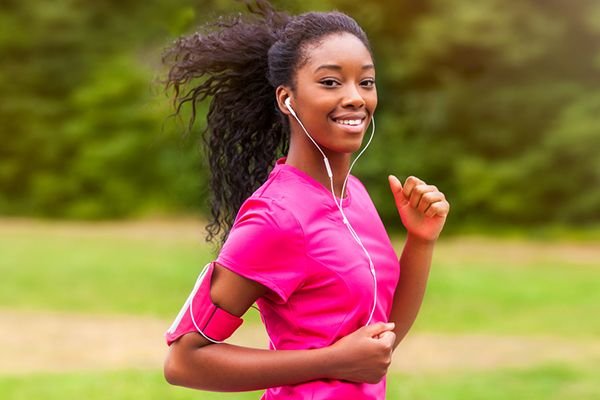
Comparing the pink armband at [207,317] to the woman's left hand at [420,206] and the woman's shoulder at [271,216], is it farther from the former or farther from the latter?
the woman's left hand at [420,206]

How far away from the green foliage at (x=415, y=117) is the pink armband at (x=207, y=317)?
41.6 ft

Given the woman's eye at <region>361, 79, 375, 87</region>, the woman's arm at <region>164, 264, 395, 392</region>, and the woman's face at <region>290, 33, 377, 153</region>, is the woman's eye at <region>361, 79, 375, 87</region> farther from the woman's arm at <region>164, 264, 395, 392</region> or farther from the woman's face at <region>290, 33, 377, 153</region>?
the woman's arm at <region>164, 264, 395, 392</region>

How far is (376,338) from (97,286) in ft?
33.1

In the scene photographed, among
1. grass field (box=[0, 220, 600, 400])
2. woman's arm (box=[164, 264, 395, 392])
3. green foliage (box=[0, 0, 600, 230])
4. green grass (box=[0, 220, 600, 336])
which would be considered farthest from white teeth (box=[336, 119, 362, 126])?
green foliage (box=[0, 0, 600, 230])

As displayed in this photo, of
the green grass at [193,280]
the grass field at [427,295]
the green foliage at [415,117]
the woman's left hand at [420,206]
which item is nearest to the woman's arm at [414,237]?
the woman's left hand at [420,206]

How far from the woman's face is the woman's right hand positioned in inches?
12.9

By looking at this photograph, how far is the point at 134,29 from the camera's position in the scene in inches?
822

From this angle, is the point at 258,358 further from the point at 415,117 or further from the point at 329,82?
the point at 415,117

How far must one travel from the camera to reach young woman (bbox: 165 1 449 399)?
5.64 ft

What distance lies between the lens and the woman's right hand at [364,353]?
1.72 m

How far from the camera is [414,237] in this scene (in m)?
2.02

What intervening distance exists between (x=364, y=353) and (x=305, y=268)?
18cm

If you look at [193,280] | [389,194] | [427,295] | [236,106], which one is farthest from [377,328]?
[389,194]

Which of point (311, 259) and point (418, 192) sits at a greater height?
point (418, 192)
